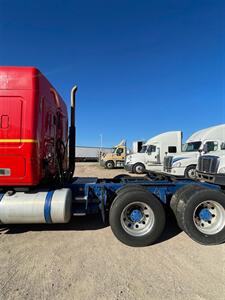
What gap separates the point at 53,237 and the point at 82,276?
139 centimetres

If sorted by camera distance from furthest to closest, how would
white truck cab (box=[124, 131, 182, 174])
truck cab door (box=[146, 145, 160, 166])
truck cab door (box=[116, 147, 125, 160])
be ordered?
truck cab door (box=[116, 147, 125, 160]), truck cab door (box=[146, 145, 160, 166]), white truck cab (box=[124, 131, 182, 174])

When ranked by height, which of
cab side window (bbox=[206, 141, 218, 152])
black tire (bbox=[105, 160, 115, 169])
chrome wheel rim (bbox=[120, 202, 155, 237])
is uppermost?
cab side window (bbox=[206, 141, 218, 152])

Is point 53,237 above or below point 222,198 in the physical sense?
below

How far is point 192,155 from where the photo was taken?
11.4 metres

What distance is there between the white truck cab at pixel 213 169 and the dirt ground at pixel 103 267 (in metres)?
1.76

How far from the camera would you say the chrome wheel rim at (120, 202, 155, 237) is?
3.67 m

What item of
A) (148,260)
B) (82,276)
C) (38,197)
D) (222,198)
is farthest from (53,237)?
(222,198)

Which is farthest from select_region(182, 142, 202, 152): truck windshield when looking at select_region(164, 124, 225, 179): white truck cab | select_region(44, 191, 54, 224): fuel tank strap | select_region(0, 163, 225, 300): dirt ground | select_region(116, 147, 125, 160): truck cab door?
select_region(116, 147, 125, 160): truck cab door

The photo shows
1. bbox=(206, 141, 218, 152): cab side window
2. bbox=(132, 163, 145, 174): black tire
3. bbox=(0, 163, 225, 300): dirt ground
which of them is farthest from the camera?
bbox=(132, 163, 145, 174): black tire

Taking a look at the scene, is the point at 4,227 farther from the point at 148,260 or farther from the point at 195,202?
the point at 195,202

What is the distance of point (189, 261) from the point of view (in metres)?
3.04

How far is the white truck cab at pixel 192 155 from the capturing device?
10.7 m

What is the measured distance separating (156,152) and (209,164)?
10.2 meters

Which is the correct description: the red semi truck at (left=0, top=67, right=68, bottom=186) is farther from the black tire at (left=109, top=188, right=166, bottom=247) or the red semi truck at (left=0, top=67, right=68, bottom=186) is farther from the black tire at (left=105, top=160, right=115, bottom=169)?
the black tire at (left=105, top=160, right=115, bottom=169)
